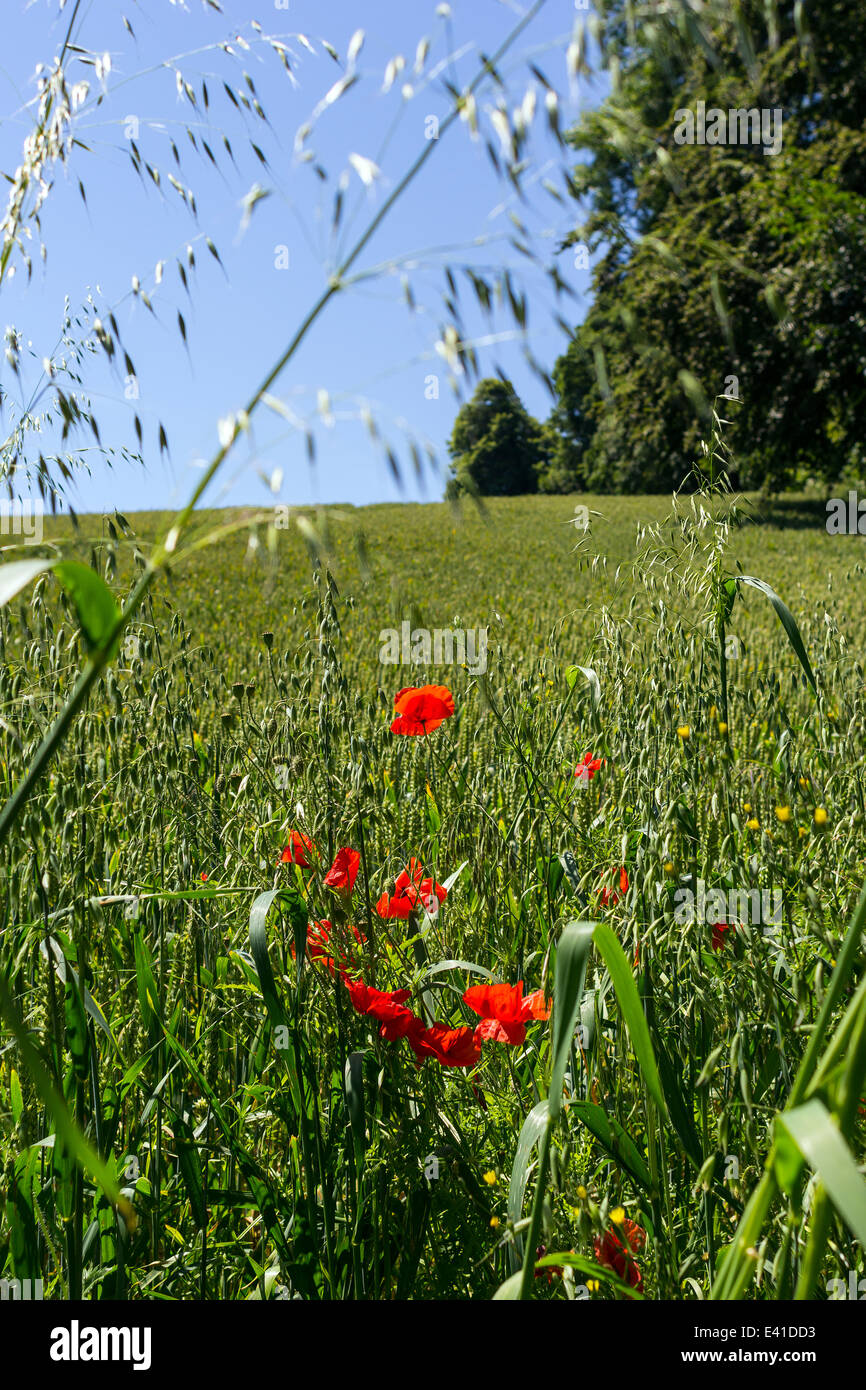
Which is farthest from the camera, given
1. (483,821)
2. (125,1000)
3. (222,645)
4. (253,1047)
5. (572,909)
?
(222,645)

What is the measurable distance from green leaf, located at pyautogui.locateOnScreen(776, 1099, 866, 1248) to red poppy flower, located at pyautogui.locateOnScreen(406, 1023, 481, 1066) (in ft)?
2.48

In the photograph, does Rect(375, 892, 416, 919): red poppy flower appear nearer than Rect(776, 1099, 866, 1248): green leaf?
No

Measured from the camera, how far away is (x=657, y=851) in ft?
3.99

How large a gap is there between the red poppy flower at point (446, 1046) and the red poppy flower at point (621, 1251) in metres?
0.27

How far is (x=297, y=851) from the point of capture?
137cm

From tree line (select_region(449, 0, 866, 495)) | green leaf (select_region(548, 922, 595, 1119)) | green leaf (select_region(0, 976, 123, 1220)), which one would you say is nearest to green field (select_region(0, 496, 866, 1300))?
green leaf (select_region(548, 922, 595, 1119))

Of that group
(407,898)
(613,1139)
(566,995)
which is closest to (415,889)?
(407,898)

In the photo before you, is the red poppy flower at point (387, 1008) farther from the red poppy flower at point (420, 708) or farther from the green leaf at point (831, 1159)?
the green leaf at point (831, 1159)

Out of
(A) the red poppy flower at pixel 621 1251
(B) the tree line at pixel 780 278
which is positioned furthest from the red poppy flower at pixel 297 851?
(B) the tree line at pixel 780 278

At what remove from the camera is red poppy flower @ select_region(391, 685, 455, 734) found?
1677 millimetres

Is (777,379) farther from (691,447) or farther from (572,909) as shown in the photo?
(572,909)

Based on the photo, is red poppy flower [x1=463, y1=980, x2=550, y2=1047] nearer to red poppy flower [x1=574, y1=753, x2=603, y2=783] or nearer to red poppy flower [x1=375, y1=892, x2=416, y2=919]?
red poppy flower [x1=375, y1=892, x2=416, y2=919]
